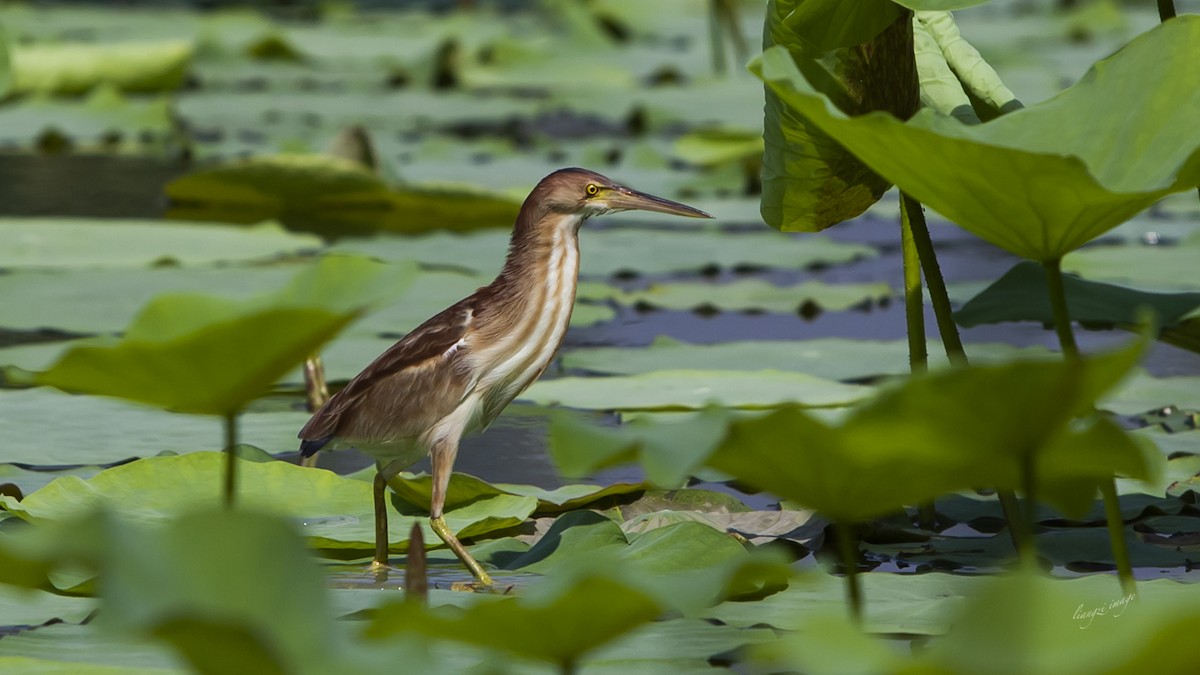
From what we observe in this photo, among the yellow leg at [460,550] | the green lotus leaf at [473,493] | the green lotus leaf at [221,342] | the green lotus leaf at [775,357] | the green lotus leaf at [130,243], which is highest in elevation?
the green lotus leaf at [221,342]

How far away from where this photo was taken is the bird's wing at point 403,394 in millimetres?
2219

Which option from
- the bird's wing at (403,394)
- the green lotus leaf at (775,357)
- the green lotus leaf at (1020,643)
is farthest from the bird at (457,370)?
the green lotus leaf at (1020,643)

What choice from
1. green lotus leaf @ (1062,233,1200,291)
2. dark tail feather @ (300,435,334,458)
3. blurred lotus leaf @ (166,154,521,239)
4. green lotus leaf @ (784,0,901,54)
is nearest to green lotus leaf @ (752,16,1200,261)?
green lotus leaf @ (784,0,901,54)

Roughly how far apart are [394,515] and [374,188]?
2.83m

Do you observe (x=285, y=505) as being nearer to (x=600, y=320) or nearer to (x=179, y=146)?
(x=600, y=320)

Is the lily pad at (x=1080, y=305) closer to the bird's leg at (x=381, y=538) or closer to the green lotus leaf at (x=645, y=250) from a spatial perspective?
the bird's leg at (x=381, y=538)

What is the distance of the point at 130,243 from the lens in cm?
442

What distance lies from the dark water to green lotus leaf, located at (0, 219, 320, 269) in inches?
26.9

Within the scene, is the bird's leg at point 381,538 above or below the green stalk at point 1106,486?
below

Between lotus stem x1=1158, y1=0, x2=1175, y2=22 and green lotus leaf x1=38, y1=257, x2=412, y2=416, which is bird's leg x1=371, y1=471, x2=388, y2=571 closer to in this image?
green lotus leaf x1=38, y1=257, x2=412, y2=416

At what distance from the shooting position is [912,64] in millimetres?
2094

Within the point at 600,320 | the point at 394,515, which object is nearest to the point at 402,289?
the point at 394,515

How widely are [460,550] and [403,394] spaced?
0.86 feet

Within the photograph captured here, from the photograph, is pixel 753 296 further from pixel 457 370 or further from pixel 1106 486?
pixel 1106 486
